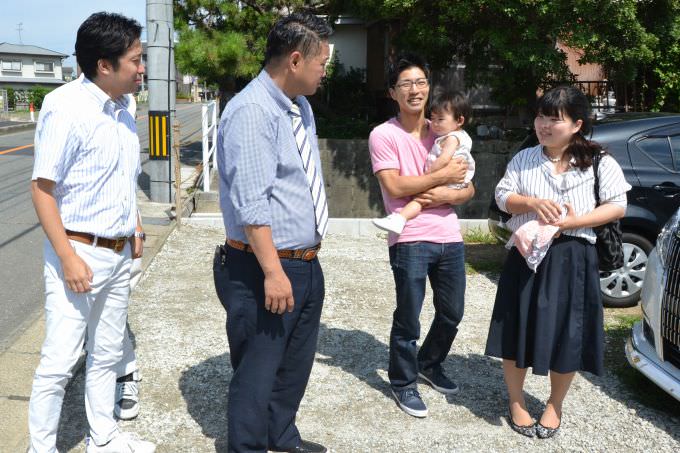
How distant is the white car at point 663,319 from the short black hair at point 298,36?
2.25 meters

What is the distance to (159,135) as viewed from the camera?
374 inches

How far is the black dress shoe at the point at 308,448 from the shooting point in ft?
10.2

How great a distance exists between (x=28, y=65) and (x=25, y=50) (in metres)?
1.34

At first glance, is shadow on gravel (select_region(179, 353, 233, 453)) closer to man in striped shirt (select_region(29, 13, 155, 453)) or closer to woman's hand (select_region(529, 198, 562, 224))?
man in striped shirt (select_region(29, 13, 155, 453))

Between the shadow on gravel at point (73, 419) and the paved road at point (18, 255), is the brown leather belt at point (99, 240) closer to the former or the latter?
the shadow on gravel at point (73, 419)

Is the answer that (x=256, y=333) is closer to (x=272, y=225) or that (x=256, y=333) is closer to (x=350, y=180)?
(x=272, y=225)

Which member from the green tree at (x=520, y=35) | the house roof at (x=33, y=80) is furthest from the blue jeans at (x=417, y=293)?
the house roof at (x=33, y=80)

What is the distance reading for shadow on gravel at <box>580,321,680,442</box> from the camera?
370 cm

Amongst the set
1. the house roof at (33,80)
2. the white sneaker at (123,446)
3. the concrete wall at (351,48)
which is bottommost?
the white sneaker at (123,446)

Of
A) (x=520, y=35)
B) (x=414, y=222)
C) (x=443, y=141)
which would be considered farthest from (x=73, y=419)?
(x=520, y=35)

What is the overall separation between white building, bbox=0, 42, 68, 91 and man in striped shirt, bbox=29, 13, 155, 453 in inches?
2399

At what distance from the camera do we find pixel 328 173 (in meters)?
10.9

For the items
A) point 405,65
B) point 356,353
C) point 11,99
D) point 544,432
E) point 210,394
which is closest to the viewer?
point 544,432

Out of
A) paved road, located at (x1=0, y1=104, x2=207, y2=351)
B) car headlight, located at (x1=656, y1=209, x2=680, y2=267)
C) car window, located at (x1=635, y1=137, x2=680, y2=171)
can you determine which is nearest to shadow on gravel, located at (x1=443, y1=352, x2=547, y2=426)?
car headlight, located at (x1=656, y1=209, x2=680, y2=267)
